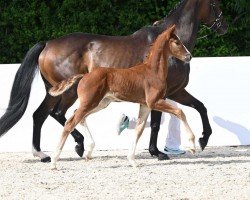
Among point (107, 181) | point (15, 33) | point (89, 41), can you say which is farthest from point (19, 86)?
point (15, 33)

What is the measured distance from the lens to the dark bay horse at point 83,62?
34.7 feet

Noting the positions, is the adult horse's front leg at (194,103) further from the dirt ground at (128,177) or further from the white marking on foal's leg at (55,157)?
the white marking on foal's leg at (55,157)

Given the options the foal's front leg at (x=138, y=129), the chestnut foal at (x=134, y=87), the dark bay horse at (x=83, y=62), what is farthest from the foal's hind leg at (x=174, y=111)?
the dark bay horse at (x=83, y=62)

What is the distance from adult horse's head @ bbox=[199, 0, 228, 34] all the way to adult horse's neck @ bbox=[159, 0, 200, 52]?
16cm

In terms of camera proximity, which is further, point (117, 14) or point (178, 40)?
point (117, 14)

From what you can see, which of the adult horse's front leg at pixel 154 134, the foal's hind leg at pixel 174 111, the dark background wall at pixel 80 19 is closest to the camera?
the foal's hind leg at pixel 174 111

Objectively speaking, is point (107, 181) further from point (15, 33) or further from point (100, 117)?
point (15, 33)

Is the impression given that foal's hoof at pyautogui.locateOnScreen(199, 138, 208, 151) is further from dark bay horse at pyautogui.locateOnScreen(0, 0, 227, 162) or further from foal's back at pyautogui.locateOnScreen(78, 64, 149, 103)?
foal's back at pyautogui.locateOnScreen(78, 64, 149, 103)

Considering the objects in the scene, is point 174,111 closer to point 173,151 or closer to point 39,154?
point 173,151

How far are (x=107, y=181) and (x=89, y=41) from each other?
273cm

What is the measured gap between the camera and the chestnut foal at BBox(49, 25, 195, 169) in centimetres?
939

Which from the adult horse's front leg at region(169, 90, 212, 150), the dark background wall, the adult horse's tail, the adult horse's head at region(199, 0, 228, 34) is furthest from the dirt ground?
the dark background wall

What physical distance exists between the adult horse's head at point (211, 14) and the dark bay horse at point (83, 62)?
3.3 inches

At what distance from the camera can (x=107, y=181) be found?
850cm
